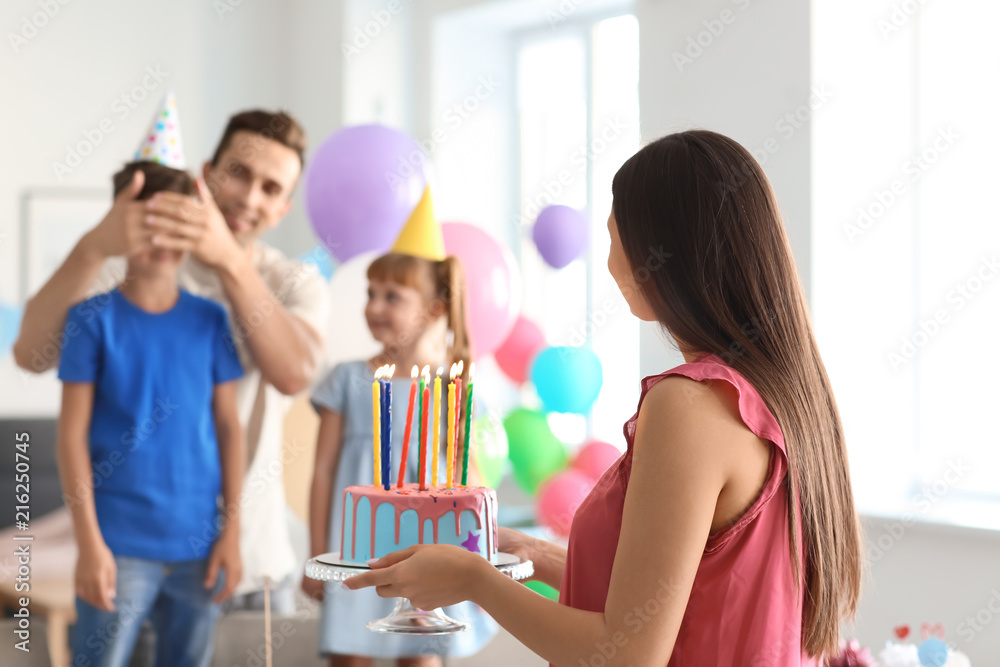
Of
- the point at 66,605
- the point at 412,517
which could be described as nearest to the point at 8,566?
the point at 66,605

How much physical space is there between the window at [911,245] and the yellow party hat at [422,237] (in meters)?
1.10

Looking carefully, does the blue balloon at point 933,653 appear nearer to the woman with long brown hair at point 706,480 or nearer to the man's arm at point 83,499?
the woman with long brown hair at point 706,480

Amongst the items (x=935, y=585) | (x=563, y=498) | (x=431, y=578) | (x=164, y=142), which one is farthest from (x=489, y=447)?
(x=431, y=578)

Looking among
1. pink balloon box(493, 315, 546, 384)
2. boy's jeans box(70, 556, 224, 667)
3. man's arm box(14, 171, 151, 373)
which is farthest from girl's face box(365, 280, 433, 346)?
pink balloon box(493, 315, 546, 384)

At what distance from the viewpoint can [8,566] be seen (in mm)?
2402

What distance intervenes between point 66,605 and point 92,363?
2.25 ft

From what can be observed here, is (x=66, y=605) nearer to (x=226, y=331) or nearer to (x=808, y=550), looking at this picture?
(x=226, y=331)

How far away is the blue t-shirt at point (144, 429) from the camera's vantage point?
5.71 ft

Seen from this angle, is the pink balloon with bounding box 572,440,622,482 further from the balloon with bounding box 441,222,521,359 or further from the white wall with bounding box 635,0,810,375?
the balloon with bounding box 441,222,521,359

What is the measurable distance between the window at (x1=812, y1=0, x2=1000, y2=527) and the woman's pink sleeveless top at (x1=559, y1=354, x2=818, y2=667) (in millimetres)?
1781

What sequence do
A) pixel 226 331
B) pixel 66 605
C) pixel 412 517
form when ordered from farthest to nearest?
pixel 66 605 → pixel 226 331 → pixel 412 517

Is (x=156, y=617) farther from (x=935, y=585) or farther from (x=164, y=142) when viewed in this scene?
(x=935, y=585)

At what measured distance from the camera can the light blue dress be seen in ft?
6.15

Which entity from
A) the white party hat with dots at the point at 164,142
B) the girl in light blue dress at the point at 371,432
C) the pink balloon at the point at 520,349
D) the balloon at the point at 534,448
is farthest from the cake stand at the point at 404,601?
the pink balloon at the point at 520,349
